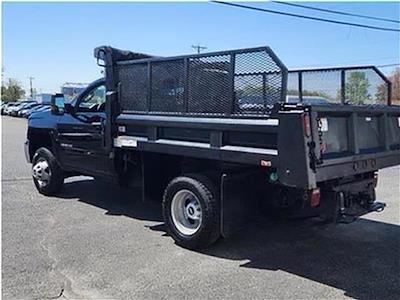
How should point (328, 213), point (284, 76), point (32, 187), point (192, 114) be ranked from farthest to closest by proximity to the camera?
point (32, 187) < point (192, 114) < point (328, 213) < point (284, 76)

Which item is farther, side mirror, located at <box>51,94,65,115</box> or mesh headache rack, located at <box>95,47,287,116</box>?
side mirror, located at <box>51,94,65,115</box>

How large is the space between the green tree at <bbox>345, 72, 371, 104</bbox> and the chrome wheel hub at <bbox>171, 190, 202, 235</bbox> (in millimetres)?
2686

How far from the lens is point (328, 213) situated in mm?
5074

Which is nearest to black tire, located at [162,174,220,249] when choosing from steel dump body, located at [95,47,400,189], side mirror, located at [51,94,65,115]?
steel dump body, located at [95,47,400,189]

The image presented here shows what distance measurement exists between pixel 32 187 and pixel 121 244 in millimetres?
4222

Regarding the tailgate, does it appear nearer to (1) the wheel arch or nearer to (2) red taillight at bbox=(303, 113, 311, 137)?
(2) red taillight at bbox=(303, 113, 311, 137)

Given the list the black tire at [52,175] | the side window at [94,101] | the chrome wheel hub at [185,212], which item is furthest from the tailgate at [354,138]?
the black tire at [52,175]

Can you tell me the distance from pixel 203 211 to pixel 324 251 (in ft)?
4.97

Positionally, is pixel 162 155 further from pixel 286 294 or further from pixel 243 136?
pixel 286 294

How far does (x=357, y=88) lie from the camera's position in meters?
6.48

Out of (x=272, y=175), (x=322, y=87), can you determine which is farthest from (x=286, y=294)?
(x=322, y=87)

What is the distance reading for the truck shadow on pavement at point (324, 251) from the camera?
14.8ft

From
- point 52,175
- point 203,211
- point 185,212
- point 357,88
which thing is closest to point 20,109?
point 52,175

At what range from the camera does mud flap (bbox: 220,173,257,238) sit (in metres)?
5.18
